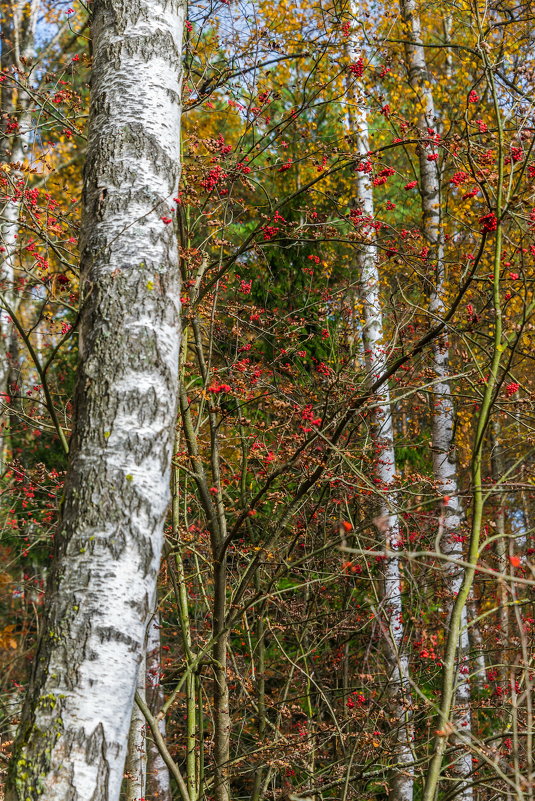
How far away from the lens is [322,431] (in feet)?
10.8

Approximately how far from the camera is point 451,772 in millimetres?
4770

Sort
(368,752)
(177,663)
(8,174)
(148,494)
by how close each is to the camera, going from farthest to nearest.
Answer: (177,663), (368,752), (8,174), (148,494)

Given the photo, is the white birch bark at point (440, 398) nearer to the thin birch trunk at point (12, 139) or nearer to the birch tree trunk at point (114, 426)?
the birch tree trunk at point (114, 426)

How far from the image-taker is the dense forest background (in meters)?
2.94

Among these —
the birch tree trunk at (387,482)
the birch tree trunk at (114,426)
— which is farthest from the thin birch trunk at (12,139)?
the birch tree trunk at (114,426)

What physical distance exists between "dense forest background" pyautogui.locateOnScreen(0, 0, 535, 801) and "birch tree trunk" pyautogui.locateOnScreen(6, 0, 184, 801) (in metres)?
0.10

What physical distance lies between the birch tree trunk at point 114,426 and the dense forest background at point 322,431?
0.10 meters

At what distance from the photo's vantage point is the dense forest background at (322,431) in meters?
2.94

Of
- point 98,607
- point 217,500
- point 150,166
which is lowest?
point 98,607

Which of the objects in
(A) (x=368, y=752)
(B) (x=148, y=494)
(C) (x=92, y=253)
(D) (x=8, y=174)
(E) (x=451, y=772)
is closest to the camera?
(B) (x=148, y=494)

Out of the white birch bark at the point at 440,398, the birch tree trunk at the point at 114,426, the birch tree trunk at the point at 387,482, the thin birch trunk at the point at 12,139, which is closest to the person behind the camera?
the birch tree trunk at the point at 114,426

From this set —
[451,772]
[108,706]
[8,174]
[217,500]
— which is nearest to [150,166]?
[108,706]

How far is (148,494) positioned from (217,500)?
206 cm

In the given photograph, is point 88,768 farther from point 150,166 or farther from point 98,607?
point 150,166
